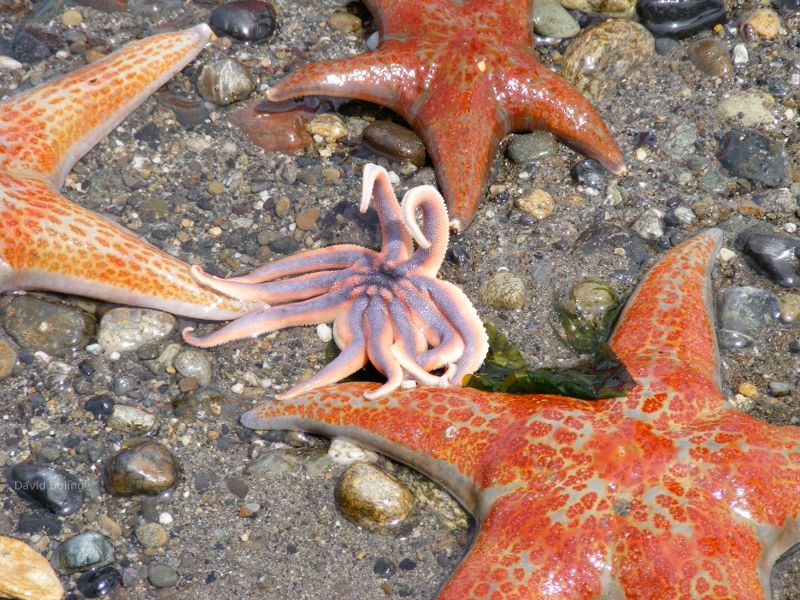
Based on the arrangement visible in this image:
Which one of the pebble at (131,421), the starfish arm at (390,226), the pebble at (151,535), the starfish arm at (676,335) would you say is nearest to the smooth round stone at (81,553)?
the pebble at (151,535)

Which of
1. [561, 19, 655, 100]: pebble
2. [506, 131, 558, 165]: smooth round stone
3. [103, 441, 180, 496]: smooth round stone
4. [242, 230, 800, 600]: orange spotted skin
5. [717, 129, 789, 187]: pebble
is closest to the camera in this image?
[242, 230, 800, 600]: orange spotted skin

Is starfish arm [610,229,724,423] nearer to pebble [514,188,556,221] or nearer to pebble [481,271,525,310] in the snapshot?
pebble [481,271,525,310]

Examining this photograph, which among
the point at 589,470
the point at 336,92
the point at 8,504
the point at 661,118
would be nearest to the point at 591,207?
the point at 661,118

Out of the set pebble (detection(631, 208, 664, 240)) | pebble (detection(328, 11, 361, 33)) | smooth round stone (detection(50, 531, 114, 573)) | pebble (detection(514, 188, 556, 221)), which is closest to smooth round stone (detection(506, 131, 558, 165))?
pebble (detection(514, 188, 556, 221))

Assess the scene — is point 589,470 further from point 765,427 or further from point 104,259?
point 104,259

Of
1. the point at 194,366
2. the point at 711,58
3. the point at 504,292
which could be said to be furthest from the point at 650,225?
the point at 194,366
